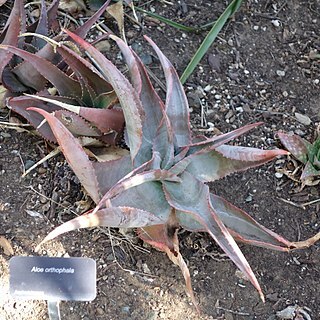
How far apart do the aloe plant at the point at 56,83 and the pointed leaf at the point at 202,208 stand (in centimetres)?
22

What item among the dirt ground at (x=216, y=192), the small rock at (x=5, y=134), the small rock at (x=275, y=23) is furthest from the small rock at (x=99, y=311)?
the small rock at (x=275, y=23)

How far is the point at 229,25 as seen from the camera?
2.04 m

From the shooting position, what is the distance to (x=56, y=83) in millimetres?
1574

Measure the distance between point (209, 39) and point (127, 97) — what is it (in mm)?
523

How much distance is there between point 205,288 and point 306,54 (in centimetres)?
85

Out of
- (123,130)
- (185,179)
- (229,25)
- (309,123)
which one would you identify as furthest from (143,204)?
(229,25)

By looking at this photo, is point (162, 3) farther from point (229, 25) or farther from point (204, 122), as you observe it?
point (204, 122)

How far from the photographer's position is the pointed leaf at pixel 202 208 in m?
1.31

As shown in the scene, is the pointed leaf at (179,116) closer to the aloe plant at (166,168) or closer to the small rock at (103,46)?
the aloe plant at (166,168)

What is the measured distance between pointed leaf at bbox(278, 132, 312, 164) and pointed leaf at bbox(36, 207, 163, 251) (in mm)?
535

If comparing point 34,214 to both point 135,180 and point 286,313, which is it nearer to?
point 135,180

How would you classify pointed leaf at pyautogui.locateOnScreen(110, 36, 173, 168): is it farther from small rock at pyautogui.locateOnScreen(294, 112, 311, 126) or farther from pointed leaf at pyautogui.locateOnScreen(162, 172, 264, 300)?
small rock at pyautogui.locateOnScreen(294, 112, 311, 126)

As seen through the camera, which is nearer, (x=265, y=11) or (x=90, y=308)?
(x=90, y=308)

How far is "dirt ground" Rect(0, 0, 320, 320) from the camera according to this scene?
1.54 meters
